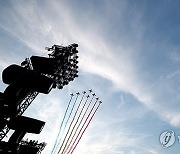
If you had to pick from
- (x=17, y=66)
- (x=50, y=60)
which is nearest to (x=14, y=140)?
(x=17, y=66)

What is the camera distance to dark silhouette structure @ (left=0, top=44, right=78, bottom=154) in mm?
29031

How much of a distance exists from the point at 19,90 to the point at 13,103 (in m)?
2.59

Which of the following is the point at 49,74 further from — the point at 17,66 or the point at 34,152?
the point at 34,152

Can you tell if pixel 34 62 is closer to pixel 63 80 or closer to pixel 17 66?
pixel 17 66

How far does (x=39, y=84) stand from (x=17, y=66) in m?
4.88

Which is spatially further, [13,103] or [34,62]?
[34,62]

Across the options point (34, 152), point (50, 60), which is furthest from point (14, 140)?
point (50, 60)

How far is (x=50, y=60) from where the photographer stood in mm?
35125

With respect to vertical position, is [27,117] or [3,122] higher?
[27,117]

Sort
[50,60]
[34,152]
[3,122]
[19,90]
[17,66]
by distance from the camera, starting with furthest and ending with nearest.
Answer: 1. [34,152]
2. [50,60]
3. [17,66]
4. [19,90]
5. [3,122]

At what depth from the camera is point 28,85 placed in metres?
31.0

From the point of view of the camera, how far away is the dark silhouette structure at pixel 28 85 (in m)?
29.0

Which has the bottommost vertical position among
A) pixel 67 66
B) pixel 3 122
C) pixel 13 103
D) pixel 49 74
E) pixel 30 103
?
pixel 3 122

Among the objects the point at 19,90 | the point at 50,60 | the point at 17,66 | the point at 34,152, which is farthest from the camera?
the point at 34,152
